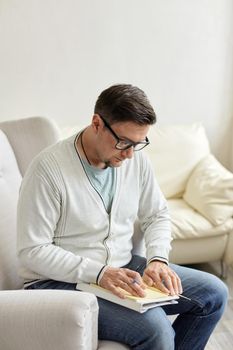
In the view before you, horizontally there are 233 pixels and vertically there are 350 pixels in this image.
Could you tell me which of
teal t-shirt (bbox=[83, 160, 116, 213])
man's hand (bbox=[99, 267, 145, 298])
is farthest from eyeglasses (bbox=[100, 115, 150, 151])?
man's hand (bbox=[99, 267, 145, 298])

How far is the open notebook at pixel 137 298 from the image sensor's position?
4.49ft

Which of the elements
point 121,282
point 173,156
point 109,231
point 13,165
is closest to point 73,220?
point 109,231

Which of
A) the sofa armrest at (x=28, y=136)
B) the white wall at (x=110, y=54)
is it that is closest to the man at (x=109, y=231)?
the sofa armrest at (x=28, y=136)

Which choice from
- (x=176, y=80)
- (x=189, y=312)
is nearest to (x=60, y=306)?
(x=189, y=312)

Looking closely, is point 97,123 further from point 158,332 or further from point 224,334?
point 224,334

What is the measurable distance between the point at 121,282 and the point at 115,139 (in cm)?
40

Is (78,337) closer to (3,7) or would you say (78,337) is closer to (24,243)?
(24,243)

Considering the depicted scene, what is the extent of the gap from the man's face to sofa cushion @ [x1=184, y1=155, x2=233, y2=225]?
43.8 inches

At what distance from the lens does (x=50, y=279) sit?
4.95ft

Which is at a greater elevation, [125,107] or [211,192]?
[125,107]

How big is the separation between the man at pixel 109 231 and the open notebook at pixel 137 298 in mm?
17

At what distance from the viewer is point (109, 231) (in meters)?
1.57

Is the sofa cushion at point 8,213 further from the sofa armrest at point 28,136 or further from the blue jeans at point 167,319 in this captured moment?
the blue jeans at point 167,319

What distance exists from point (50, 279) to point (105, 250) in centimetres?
19
